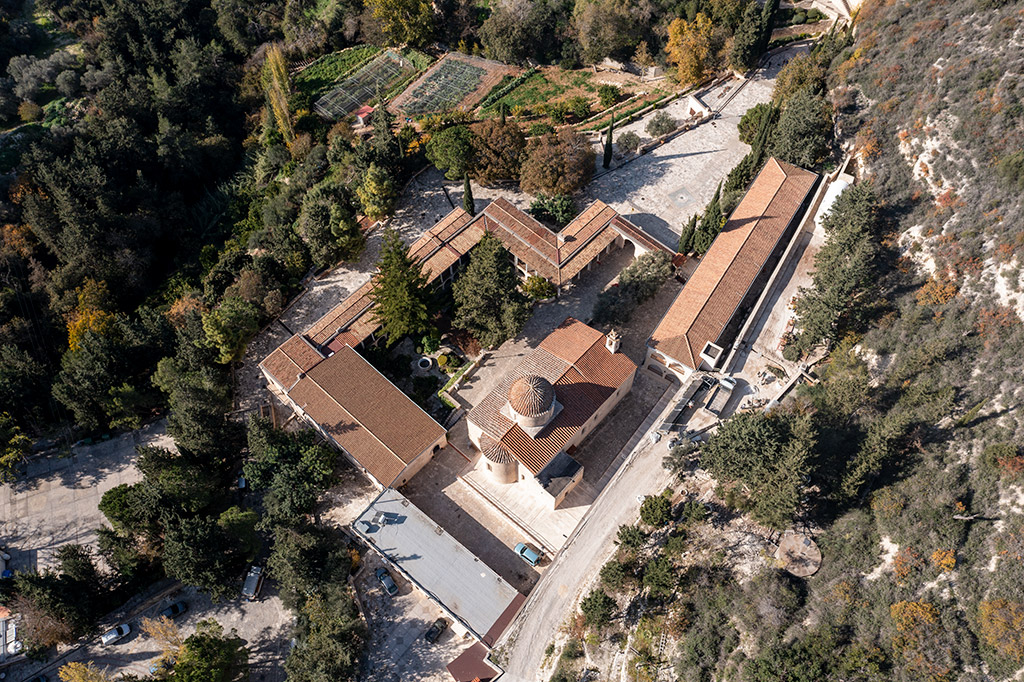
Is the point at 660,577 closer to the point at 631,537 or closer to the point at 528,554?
the point at 631,537

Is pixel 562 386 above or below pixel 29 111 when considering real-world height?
below

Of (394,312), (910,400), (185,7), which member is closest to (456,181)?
(394,312)

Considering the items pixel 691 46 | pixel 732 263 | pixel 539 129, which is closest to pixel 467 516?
pixel 732 263

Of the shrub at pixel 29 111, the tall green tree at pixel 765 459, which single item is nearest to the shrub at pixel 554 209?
the tall green tree at pixel 765 459

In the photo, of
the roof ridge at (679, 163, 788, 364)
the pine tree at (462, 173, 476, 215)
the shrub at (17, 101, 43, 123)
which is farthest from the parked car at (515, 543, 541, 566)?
the shrub at (17, 101, 43, 123)

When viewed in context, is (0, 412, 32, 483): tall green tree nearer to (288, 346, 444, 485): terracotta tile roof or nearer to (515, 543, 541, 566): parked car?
(288, 346, 444, 485): terracotta tile roof

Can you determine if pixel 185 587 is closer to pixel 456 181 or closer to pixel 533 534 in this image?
pixel 533 534

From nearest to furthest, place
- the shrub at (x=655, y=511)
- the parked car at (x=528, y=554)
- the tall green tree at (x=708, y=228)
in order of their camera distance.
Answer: the shrub at (x=655, y=511) → the parked car at (x=528, y=554) → the tall green tree at (x=708, y=228)

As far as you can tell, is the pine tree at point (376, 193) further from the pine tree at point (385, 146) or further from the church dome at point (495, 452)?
the church dome at point (495, 452)
